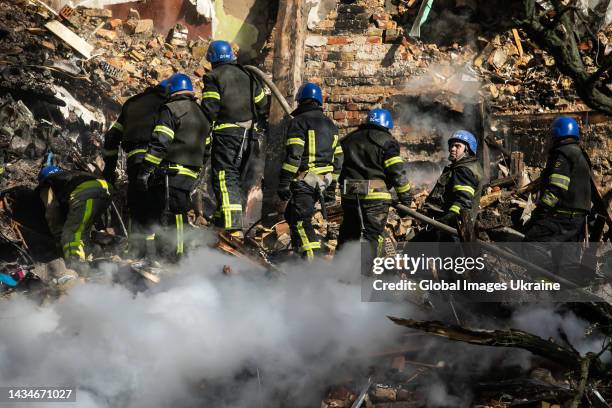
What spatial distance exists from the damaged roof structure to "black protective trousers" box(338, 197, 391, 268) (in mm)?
166

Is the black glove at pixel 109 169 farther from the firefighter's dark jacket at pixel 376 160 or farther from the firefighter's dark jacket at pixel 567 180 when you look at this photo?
the firefighter's dark jacket at pixel 567 180

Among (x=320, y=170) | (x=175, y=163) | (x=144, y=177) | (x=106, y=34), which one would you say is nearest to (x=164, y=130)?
(x=175, y=163)

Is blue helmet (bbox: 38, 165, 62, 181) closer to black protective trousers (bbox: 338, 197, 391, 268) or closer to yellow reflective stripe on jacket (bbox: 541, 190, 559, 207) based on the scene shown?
black protective trousers (bbox: 338, 197, 391, 268)

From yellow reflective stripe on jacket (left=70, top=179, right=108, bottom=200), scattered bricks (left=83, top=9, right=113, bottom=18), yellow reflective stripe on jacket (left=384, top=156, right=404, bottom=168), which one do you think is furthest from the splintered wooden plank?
yellow reflective stripe on jacket (left=384, top=156, right=404, bottom=168)

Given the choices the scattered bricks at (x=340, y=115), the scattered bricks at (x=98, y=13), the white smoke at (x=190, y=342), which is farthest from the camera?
the scattered bricks at (x=98, y=13)

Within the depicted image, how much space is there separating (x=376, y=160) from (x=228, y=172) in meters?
1.40

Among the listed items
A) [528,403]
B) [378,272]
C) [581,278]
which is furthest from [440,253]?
[528,403]

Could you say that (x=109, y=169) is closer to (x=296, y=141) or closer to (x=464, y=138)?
(x=296, y=141)

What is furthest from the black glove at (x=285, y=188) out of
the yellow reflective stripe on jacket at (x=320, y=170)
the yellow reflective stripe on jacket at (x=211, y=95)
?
the yellow reflective stripe on jacket at (x=211, y=95)

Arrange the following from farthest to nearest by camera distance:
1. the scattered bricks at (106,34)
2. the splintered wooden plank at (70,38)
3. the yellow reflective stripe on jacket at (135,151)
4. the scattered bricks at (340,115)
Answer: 1. the scattered bricks at (106,34)
2. the scattered bricks at (340,115)
3. the splintered wooden plank at (70,38)
4. the yellow reflective stripe on jacket at (135,151)

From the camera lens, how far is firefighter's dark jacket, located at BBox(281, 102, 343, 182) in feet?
26.3

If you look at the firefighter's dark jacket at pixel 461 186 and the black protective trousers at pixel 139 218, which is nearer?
the firefighter's dark jacket at pixel 461 186

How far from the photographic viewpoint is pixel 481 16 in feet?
37.4

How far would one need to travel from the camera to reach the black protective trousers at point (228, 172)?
828 centimetres
